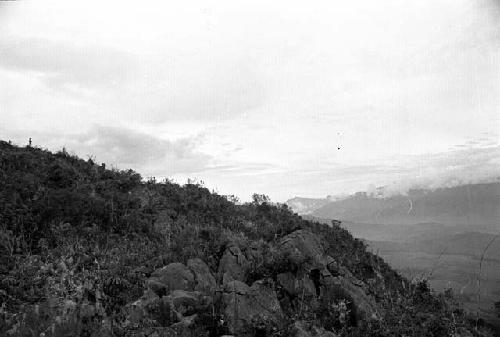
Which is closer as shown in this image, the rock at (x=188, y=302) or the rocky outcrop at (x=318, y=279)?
the rock at (x=188, y=302)

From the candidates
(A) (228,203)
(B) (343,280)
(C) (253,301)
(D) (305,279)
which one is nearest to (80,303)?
(C) (253,301)

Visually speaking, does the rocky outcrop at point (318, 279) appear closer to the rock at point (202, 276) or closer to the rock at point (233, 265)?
the rock at point (233, 265)

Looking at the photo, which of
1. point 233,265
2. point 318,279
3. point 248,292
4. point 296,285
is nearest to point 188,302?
point 248,292

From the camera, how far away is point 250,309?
8.28 m

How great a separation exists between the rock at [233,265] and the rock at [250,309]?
27.1 inches

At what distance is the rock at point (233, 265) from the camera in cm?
987

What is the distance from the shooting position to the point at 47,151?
17031 mm

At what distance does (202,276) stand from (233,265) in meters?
1.21

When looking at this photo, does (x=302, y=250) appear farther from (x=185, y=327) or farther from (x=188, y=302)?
(x=185, y=327)

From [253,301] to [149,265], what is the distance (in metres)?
3.04

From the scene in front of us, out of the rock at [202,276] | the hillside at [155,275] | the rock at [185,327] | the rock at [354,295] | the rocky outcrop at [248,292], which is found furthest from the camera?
the rock at [354,295]

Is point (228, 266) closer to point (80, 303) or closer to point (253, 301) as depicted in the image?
point (253, 301)

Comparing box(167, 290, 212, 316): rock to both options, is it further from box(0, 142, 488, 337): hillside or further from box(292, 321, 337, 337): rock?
box(292, 321, 337, 337): rock

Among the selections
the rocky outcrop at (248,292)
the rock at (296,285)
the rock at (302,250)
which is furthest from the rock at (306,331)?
the rock at (302,250)
